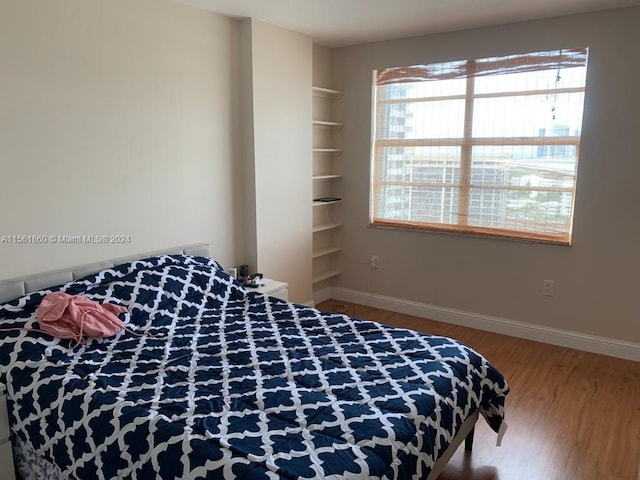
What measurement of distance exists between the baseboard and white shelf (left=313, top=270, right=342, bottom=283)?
172mm

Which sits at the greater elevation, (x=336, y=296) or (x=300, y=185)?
(x=300, y=185)

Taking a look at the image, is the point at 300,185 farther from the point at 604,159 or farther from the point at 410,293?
the point at 604,159

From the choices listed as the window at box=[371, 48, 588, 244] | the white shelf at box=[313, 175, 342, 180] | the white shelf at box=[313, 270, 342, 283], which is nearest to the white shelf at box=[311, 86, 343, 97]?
the window at box=[371, 48, 588, 244]

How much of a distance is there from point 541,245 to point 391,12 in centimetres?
205

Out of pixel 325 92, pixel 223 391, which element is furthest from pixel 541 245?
pixel 223 391

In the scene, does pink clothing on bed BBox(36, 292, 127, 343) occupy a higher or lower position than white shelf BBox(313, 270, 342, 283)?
higher

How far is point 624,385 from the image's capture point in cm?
304

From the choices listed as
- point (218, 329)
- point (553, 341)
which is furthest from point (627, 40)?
point (218, 329)

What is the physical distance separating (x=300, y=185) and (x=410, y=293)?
55.6 inches

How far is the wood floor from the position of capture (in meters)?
2.26

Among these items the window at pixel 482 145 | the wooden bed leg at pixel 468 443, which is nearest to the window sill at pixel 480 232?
the window at pixel 482 145

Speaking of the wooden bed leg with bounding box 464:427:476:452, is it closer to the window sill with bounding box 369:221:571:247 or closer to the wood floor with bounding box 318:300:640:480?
the wood floor with bounding box 318:300:640:480

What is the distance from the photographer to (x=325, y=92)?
4383mm

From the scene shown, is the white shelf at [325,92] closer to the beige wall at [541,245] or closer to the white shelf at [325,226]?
the beige wall at [541,245]
